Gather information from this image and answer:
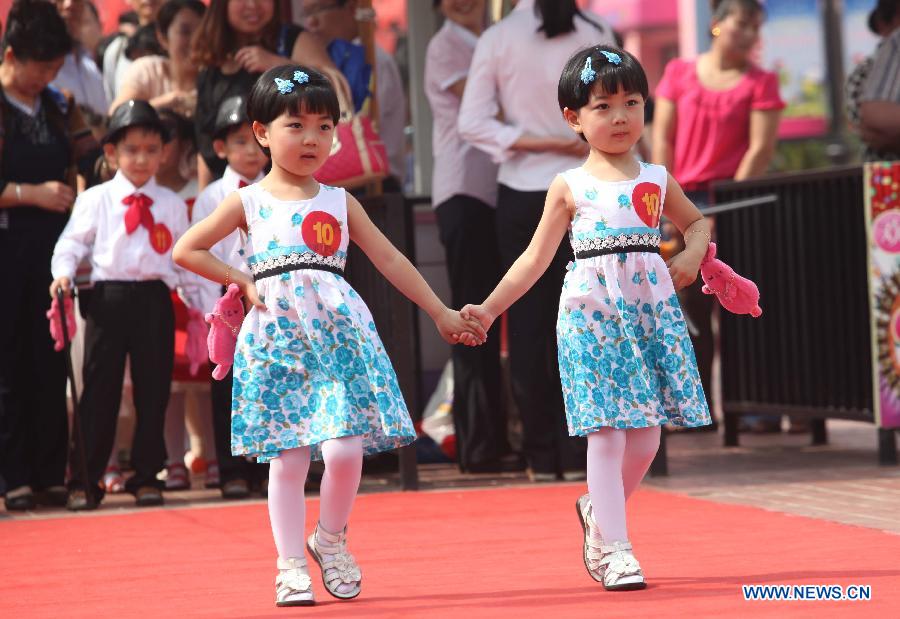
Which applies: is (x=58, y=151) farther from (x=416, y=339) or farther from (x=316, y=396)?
(x=316, y=396)

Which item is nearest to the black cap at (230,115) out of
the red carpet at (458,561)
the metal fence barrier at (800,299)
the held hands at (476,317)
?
the red carpet at (458,561)

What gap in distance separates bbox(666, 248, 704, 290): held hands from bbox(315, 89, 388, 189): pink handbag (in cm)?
275

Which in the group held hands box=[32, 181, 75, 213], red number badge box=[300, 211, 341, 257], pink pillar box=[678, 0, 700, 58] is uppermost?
pink pillar box=[678, 0, 700, 58]

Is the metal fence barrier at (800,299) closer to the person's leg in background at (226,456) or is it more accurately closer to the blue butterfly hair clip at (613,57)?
the person's leg in background at (226,456)

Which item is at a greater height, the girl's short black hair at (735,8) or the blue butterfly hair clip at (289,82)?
the girl's short black hair at (735,8)

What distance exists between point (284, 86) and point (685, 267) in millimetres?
1312

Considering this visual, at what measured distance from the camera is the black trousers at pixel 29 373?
23.4ft

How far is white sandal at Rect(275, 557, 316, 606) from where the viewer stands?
452cm

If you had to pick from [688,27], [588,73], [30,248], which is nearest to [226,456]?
[30,248]

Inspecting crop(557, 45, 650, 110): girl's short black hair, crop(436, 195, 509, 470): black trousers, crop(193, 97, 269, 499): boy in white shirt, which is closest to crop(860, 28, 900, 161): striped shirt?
crop(436, 195, 509, 470): black trousers

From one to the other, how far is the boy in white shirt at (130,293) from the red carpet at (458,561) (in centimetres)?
37

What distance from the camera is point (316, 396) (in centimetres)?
463

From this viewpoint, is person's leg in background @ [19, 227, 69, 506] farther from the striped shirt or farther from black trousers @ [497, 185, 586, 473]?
the striped shirt

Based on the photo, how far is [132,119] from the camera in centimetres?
705
